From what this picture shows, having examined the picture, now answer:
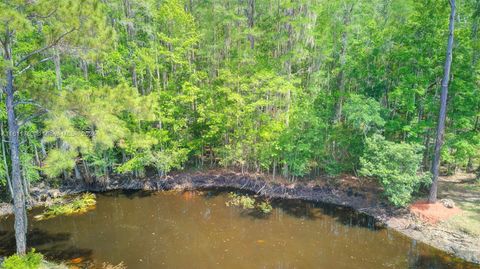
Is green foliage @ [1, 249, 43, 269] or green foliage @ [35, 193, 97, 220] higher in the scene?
green foliage @ [1, 249, 43, 269]

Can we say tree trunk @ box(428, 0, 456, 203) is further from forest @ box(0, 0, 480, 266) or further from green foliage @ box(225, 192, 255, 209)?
green foliage @ box(225, 192, 255, 209)

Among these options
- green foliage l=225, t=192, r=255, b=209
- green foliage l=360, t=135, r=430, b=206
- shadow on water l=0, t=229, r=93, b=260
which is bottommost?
shadow on water l=0, t=229, r=93, b=260

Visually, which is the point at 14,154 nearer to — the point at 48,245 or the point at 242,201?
the point at 48,245

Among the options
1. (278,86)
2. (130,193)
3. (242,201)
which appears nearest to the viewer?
(242,201)

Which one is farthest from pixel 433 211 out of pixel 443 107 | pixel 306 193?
pixel 306 193

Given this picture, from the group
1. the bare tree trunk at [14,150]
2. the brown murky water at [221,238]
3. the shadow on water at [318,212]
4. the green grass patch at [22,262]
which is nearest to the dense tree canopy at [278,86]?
the shadow on water at [318,212]

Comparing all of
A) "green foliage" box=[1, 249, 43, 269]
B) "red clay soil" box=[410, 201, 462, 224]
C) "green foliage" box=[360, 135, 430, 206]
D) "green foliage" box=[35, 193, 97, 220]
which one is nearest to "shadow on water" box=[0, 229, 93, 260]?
"green foliage" box=[35, 193, 97, 220]
